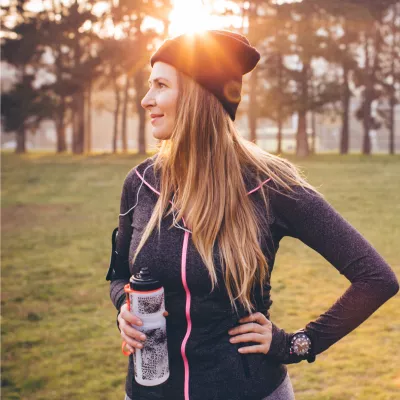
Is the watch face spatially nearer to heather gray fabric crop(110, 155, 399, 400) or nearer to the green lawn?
heather gray fabric crop(110, 155, 399, 400)

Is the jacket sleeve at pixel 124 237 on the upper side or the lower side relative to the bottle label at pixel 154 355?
upper

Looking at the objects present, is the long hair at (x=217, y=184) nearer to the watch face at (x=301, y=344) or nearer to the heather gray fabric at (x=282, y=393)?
the watch face at (x=301, y=344)

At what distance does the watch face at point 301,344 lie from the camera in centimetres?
215

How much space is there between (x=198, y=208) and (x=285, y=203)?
13.9 inches

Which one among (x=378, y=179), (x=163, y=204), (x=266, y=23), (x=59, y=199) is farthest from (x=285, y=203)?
(x=266, y=23)

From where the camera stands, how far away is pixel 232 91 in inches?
91.0

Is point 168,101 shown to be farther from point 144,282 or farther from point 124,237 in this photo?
point 144,282

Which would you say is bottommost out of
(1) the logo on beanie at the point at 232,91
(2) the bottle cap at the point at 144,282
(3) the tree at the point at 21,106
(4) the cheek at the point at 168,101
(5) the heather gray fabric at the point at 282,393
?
(5) the heather gray fabric at the point at 282,393

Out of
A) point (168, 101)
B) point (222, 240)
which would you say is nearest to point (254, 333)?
point (222, 240)

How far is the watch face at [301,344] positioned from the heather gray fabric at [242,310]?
0.03 metres

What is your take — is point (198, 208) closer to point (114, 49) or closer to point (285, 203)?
point (285, 203)

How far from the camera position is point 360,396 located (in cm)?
493

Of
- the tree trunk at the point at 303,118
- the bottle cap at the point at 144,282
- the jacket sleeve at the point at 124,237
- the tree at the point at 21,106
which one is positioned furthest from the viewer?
the tree trunk at the point at 303,118

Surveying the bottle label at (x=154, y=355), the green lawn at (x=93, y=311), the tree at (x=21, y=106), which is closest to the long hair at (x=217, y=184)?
the bottle label at (x=154, y=355)
